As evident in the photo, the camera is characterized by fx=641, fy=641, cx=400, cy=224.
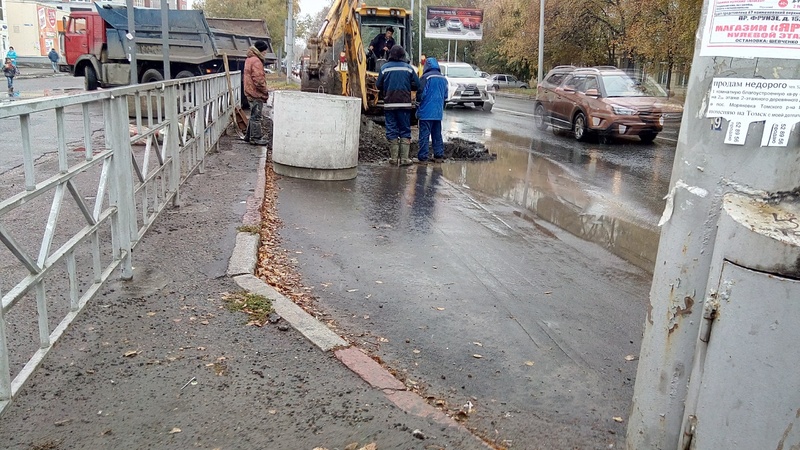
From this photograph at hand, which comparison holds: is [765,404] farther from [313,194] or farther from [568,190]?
[568,190]

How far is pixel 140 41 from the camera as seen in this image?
64.1 ft

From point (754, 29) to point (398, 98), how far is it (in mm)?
9502

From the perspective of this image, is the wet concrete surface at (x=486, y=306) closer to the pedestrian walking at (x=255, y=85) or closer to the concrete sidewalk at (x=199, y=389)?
the concrete sidewalk at (x=199, y=389)

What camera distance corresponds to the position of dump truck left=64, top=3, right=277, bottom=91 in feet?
64.7

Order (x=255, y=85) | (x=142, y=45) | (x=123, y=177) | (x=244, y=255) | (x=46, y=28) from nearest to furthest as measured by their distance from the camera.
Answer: (x=123, y=177)
(x=244, y=255)
(x=255, y=85)
(x=142, y=45)
(x=46, y=28)

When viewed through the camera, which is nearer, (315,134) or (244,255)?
(244,255)

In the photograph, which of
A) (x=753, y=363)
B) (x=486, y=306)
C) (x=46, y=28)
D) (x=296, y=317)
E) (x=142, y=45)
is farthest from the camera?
(x=46, y=28)

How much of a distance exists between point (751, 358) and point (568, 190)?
27.7ft

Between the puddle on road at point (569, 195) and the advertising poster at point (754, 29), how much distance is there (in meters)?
4.53

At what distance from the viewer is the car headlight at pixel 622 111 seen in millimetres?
15609

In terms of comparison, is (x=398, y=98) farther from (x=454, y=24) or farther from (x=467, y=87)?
(x=454, y=24)

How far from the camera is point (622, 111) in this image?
15625 millimetres

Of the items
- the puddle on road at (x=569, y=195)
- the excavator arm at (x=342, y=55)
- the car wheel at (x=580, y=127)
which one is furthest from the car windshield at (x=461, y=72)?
the excavator arm at (x=342, y=55)

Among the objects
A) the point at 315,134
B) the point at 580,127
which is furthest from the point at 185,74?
the point at 315,134
